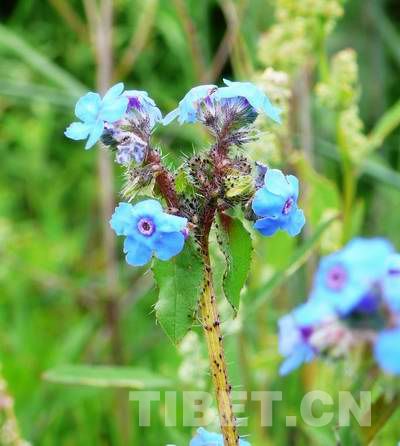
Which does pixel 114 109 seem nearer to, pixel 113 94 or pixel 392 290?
pixel 113 94

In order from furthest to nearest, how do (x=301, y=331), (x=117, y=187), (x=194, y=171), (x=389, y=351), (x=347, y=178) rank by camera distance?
1. (x=117, y=187)
2. (x=347, y=178)
3. (x=194, y=171)
4. (x=301, y=331)
5. (x=389, y=351)

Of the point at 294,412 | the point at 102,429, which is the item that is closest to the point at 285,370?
the point at 294,412

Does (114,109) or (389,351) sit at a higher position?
A: (114,109)

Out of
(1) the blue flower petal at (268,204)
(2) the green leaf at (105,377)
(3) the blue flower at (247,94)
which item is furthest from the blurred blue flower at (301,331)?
(2) the green leaf at (105,377)

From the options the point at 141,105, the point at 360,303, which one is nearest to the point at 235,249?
the point at 141,105

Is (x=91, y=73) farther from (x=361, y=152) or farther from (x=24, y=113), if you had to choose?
(x=361, y=152)

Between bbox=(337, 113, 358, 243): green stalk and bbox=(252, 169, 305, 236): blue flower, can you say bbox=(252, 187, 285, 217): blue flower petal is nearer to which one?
bbox=(252, 169, 305, 236): blue flower

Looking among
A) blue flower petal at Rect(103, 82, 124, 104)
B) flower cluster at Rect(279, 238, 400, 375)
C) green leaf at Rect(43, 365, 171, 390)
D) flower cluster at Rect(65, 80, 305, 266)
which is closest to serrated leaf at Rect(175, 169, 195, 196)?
flower cluster at Rect(65, 80, 305, 266)
